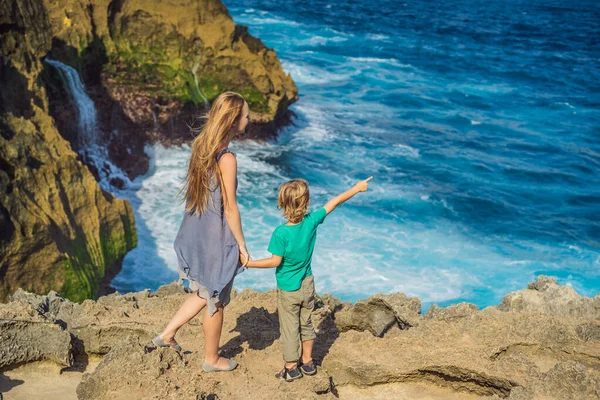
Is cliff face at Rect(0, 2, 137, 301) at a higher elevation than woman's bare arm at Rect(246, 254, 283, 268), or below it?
below

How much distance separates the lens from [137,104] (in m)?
16.7

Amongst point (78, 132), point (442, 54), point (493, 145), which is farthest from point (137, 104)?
point (442, 54)

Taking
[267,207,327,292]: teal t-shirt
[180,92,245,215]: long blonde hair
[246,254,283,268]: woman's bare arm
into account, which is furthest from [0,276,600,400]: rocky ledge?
[180,92,245,215]: long blonde hair

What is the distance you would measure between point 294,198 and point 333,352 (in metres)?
1.45

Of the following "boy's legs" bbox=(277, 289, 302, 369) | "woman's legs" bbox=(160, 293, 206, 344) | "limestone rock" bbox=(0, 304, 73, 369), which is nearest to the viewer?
"boy's legs" bbox=(277, 289, 302, 369)

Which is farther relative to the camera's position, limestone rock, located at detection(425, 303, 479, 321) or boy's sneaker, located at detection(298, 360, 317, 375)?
limestone rock, located at detection(425, 303, 479, 321)

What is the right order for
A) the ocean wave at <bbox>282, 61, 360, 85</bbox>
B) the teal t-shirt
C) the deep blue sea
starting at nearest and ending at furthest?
the teal t-shirt, the deep blue sea, the ocean wave at <bbox>282, 61, 360, 85</bbox>

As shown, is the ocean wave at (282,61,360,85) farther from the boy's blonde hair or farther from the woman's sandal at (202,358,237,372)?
the boy's blonde hair

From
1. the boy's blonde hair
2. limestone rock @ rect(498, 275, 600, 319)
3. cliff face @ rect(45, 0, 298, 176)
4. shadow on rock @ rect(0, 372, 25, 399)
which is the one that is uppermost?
the boy's blonde hair

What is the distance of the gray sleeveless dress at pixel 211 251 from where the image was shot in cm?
446

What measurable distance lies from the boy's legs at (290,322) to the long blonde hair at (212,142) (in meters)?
0.74

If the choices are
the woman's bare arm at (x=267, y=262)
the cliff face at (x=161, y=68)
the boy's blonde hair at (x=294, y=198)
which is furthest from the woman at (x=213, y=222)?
the cliff face at (x=161, y=68)

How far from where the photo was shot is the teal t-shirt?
4.44 meters

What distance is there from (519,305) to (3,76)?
287 inches
